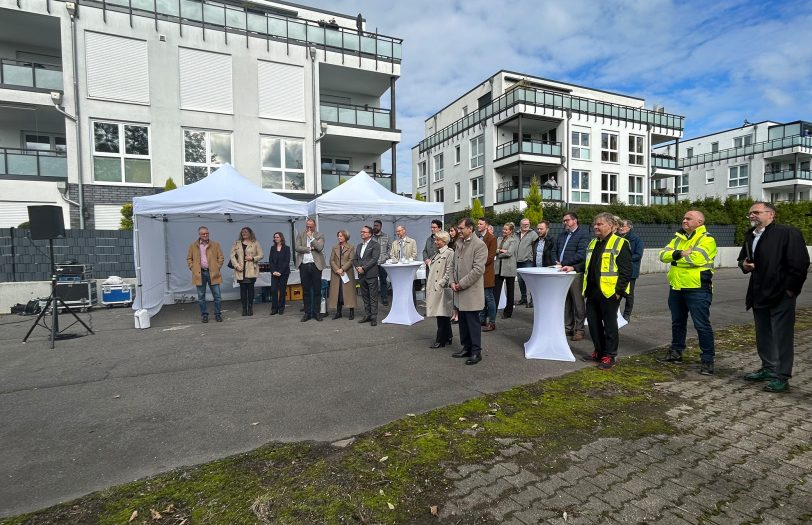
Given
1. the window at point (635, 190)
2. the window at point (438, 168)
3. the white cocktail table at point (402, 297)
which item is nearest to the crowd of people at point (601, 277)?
the white cocktail table at point (402, 297)

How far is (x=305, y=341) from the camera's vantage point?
22.4 ft

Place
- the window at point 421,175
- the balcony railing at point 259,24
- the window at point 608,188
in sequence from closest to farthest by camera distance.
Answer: the balcony railing at point 259,24, the window at point 608,188, the window at point 421,175

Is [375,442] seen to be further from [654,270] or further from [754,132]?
[754,132]

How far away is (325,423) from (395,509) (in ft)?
4.59

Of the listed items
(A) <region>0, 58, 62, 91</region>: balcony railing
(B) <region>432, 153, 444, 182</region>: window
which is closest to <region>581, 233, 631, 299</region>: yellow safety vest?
(A) <region>0, 58, 62, 91</region>: balcony railing

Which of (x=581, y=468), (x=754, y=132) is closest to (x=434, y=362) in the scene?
(x=581, y=468)

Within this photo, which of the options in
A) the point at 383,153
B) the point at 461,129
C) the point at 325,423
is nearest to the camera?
the point at 325,423

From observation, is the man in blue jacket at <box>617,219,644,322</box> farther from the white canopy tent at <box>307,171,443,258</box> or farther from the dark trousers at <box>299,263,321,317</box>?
the dark trousers at <box>299,263,321,317</box>

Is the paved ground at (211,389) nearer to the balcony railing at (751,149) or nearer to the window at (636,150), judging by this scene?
the window at (636,150)

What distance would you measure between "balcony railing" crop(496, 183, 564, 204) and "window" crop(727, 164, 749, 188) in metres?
27.8

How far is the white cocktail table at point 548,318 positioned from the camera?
557cm

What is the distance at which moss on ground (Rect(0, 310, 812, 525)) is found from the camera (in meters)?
2.46

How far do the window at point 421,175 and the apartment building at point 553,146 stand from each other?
4.94 meters

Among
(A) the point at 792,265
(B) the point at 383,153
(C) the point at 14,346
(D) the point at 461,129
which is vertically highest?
(D) the point at 461,129
